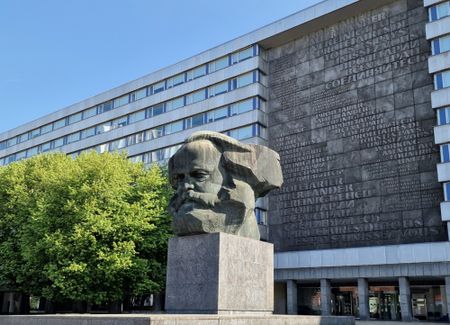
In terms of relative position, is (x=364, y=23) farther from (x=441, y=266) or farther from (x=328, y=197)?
(x=441, y=266)

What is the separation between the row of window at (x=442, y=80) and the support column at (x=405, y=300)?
14770 millimetres

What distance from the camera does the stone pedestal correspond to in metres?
11.9

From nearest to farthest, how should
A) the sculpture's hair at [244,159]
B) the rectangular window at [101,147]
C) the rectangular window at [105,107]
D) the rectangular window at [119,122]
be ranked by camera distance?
the sculpture's hair at [244,159]
the rectangular window at [119,122]
the rectangular window at [101,147]
the rectangular window at [105,107]

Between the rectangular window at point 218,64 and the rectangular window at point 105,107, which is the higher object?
the rectangular window at point 218,64

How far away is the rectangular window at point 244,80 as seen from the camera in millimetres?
50000

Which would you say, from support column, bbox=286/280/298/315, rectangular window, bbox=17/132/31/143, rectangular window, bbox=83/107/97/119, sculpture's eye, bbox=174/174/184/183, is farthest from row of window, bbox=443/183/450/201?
rectangular window, bbox=17/132/31/143

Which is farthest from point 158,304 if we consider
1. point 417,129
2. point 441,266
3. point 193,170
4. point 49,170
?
point 193,170

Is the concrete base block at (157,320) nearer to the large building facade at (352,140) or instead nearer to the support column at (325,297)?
the large building facade at (352,140)

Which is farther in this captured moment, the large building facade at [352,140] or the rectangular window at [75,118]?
the rectangular window at [75,118]

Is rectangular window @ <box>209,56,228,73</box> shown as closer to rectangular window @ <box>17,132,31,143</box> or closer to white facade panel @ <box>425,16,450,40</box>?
white facade panel @ <box>425,16,450,40</box>

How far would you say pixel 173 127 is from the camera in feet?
184

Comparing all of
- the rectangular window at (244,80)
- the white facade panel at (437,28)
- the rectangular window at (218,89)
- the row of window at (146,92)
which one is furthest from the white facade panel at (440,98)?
the rectangular window at (218,89)

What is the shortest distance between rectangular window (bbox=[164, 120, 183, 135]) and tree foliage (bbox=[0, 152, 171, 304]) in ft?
69.5

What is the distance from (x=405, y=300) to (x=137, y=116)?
37.1 m
